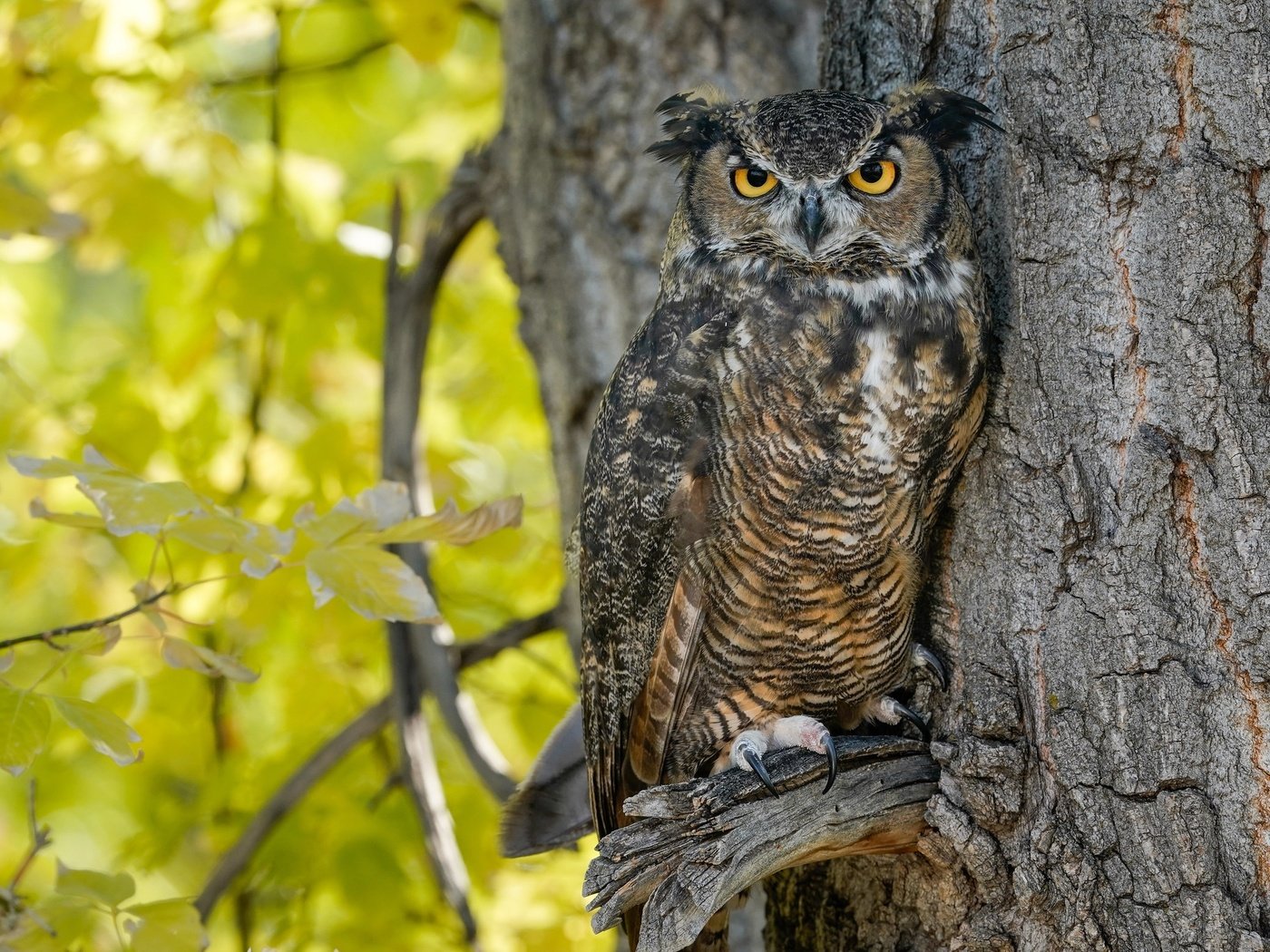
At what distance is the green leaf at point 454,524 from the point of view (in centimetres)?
156

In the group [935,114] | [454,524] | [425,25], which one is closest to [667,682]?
[454,524]

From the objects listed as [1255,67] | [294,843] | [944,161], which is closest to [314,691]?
[294,843]

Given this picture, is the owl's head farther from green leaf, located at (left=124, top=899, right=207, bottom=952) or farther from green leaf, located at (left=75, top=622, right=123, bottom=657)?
green leaf, located at (left=124, top=899, right=207, bottom=952)

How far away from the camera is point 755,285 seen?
1.76 m

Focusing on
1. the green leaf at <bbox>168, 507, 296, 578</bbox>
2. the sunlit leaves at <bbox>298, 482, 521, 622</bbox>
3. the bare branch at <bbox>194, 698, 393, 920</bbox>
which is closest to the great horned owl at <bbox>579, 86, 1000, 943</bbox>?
the sunlit leaves at <bbox>298, 482, 521, 622</bbox>

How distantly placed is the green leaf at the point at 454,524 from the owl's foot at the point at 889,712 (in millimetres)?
631

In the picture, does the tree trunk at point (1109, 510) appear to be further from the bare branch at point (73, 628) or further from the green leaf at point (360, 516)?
the bare branch at point (73, 628)

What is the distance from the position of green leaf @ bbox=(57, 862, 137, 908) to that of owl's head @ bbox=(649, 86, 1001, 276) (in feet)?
4.01

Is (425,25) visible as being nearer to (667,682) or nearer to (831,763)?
(667,682)

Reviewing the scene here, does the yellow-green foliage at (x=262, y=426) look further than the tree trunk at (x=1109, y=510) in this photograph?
Yes

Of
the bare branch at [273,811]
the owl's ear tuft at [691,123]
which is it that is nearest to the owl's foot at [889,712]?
the owl's ear tuft at [691,123]

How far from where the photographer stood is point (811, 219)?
5.58 feet

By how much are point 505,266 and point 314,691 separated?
1.32 metres

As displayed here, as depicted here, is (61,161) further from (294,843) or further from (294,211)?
(294,843)
